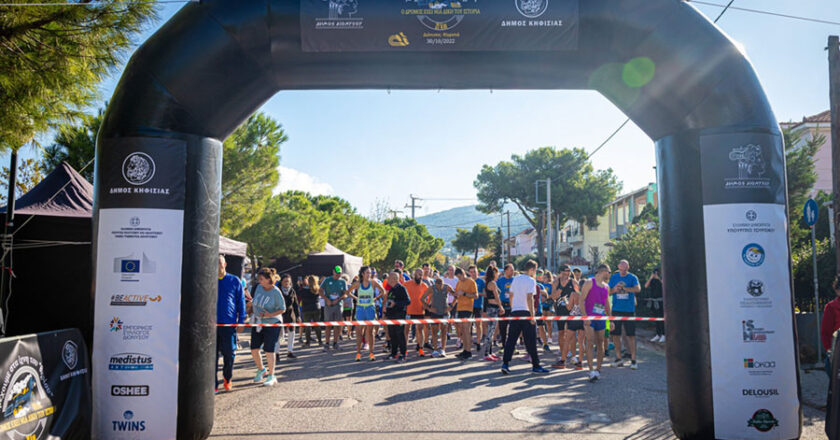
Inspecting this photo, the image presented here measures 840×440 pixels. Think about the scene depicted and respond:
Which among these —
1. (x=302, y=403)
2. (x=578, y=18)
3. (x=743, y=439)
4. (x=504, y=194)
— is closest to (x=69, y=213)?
(x=302, y=403)

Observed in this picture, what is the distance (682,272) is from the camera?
5.31 metres

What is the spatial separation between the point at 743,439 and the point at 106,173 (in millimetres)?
6266

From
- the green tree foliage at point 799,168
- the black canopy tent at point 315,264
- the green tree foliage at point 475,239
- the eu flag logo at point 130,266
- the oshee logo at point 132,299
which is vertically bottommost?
the oshee logo at point 132,299

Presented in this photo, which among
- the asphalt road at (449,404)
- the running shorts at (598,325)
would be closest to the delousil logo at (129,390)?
the asphalt road at (449,404)

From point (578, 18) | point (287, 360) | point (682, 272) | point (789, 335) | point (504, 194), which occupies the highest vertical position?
point (504, 194)

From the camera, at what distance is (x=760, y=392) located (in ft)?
16.6

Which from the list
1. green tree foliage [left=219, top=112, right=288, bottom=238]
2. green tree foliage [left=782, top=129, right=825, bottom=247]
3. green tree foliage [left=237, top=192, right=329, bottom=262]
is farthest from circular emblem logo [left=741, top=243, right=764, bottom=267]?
green tree foliage [left=237, top=192, right=329, bottom=262]

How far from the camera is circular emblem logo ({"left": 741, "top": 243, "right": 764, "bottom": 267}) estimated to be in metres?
5.18

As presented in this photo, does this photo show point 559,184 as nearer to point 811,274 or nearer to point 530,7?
point 811,274

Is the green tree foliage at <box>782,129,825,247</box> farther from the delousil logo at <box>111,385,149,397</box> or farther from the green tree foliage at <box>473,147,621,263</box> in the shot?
the green tree foliage at <box>473,147,621,263</box>

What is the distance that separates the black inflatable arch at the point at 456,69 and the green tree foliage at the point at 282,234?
61.6ft

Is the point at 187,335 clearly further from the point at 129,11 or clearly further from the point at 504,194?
the point at 504,194

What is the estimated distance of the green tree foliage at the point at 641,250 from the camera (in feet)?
57.7

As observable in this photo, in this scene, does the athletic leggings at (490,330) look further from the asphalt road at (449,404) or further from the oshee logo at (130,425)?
the oshee logo at (130,425)
